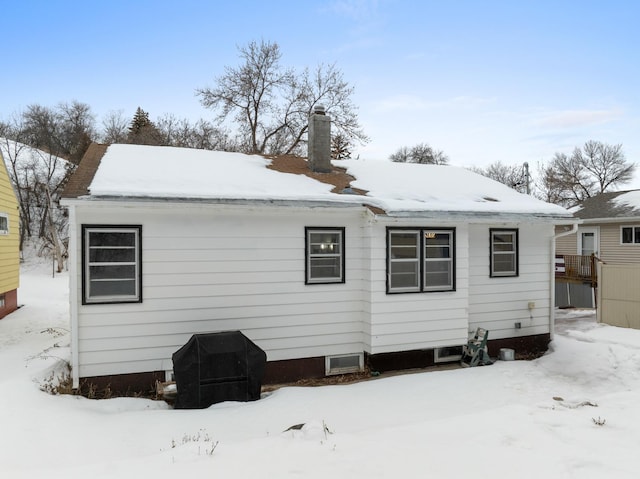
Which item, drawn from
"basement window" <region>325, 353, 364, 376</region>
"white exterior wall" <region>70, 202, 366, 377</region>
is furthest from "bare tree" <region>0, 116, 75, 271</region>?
"basement window" <region>325, 353, 364, 376</region>

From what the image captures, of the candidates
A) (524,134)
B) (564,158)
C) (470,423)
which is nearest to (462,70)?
(470,423)

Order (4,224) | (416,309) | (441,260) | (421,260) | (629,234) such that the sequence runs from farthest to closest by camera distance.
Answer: (629,234), (4,224), (441,260), (421,260), (416,309)

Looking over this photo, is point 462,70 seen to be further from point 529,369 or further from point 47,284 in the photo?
point 47,284

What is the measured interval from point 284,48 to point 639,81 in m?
20.5

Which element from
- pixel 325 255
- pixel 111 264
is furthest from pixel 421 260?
pixel 111 264

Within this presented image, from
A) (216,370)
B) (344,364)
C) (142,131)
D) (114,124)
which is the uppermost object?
(114,124)

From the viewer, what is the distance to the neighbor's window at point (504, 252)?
31.2 feet

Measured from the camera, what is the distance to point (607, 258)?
1989cm

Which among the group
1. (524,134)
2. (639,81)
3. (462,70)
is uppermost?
(524,134)

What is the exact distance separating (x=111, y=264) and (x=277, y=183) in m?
3.40

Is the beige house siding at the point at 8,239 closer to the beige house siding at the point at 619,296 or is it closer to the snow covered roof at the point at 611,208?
the beige house siding at the point at 619,296

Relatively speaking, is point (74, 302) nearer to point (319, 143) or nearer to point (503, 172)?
point (319, 143)

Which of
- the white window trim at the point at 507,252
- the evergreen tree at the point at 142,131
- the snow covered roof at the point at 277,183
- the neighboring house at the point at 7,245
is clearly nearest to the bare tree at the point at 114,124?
the evergreen tree at the point at 142,131

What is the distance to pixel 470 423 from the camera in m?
→ 5.34
